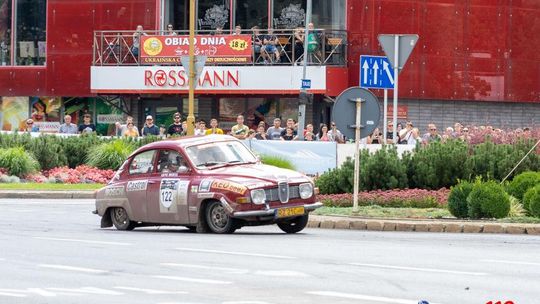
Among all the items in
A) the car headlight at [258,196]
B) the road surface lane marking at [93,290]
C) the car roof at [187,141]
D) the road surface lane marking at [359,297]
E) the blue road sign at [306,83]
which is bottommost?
the road surface lane marking at [93,290]

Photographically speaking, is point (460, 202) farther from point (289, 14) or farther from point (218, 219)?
point (289, 14)

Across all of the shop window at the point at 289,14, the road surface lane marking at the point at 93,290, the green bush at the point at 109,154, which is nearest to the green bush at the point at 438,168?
the green bush at the point at 109,154

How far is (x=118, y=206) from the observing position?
2517 cm

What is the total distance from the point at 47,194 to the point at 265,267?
21578 mm

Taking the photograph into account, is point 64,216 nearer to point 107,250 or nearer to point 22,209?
point 22,209

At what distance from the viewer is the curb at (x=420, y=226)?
23375 millimetres

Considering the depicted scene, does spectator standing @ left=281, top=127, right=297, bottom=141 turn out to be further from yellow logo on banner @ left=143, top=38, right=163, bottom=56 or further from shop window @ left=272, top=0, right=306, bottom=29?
yellow logo on banner @ left=143, top=38, right=163, bottom=56

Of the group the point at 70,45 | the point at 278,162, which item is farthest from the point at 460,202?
the point at 70,45

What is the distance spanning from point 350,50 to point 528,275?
3610 cm

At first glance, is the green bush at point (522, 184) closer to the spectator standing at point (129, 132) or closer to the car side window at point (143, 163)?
the car side window at point (143, 163)

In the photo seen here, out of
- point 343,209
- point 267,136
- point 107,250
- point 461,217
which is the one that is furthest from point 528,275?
point 267,136

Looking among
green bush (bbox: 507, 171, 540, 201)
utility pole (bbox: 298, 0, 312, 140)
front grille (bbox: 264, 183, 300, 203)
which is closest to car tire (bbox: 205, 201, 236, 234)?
front grille (bbox: 264, 183, 300, 203)

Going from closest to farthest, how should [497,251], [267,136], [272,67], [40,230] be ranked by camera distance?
1. [497,251]
2. [40,230]
3. [267,136]
4. [272,67]

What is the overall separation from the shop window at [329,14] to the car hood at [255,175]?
27837 mm
